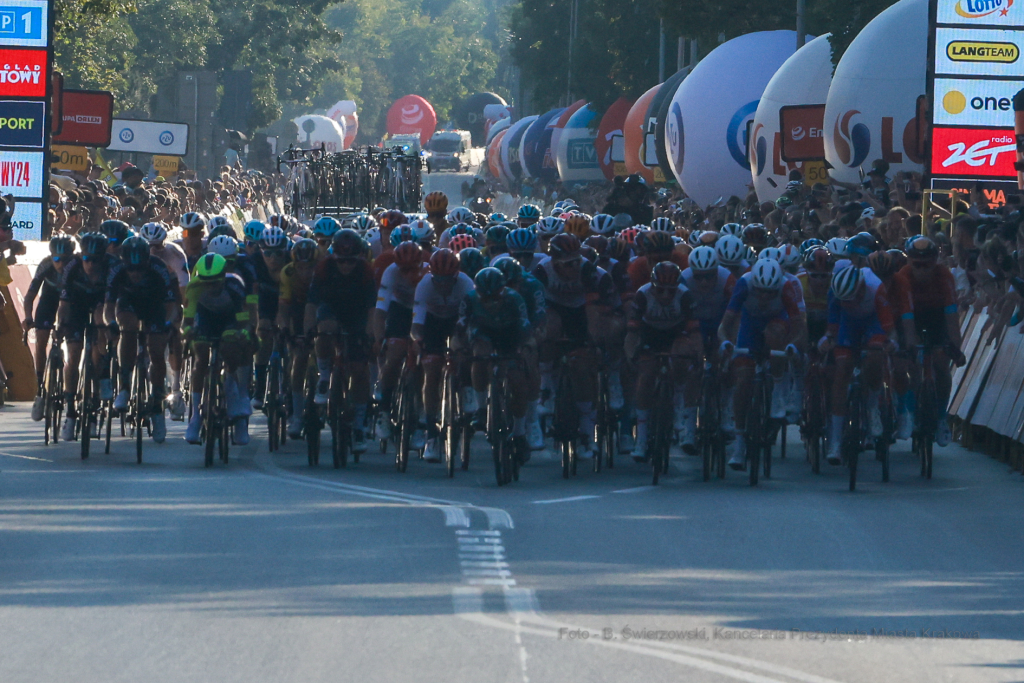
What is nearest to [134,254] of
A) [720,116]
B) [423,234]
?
[423,234]

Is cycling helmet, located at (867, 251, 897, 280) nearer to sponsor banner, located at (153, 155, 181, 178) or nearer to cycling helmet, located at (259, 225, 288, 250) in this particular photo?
cycling helmet, located at (259, 225, 288, 250)

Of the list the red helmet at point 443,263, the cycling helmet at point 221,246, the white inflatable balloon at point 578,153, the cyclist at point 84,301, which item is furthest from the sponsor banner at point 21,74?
the white inflatable balloon at point 578,153

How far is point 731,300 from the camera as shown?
1381 cm

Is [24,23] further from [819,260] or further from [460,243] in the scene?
[819,260]

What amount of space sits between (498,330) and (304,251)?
2238 millimetres

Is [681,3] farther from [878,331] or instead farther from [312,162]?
[878,331]

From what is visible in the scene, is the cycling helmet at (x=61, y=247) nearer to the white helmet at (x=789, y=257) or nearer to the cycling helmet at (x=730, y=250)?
the cycling helmet at (x=730, y=250)

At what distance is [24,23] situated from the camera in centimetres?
2538

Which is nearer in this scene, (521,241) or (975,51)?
(521,241)

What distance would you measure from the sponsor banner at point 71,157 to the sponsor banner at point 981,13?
54.3ft

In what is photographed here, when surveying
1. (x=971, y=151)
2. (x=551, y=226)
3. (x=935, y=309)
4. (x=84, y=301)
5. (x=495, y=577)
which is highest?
(x=971, y=151)

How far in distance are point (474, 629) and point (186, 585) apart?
172cm

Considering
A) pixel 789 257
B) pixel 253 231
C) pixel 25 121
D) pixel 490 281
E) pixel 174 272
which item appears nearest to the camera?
pixel 490 281

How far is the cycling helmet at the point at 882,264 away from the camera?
14578mm
